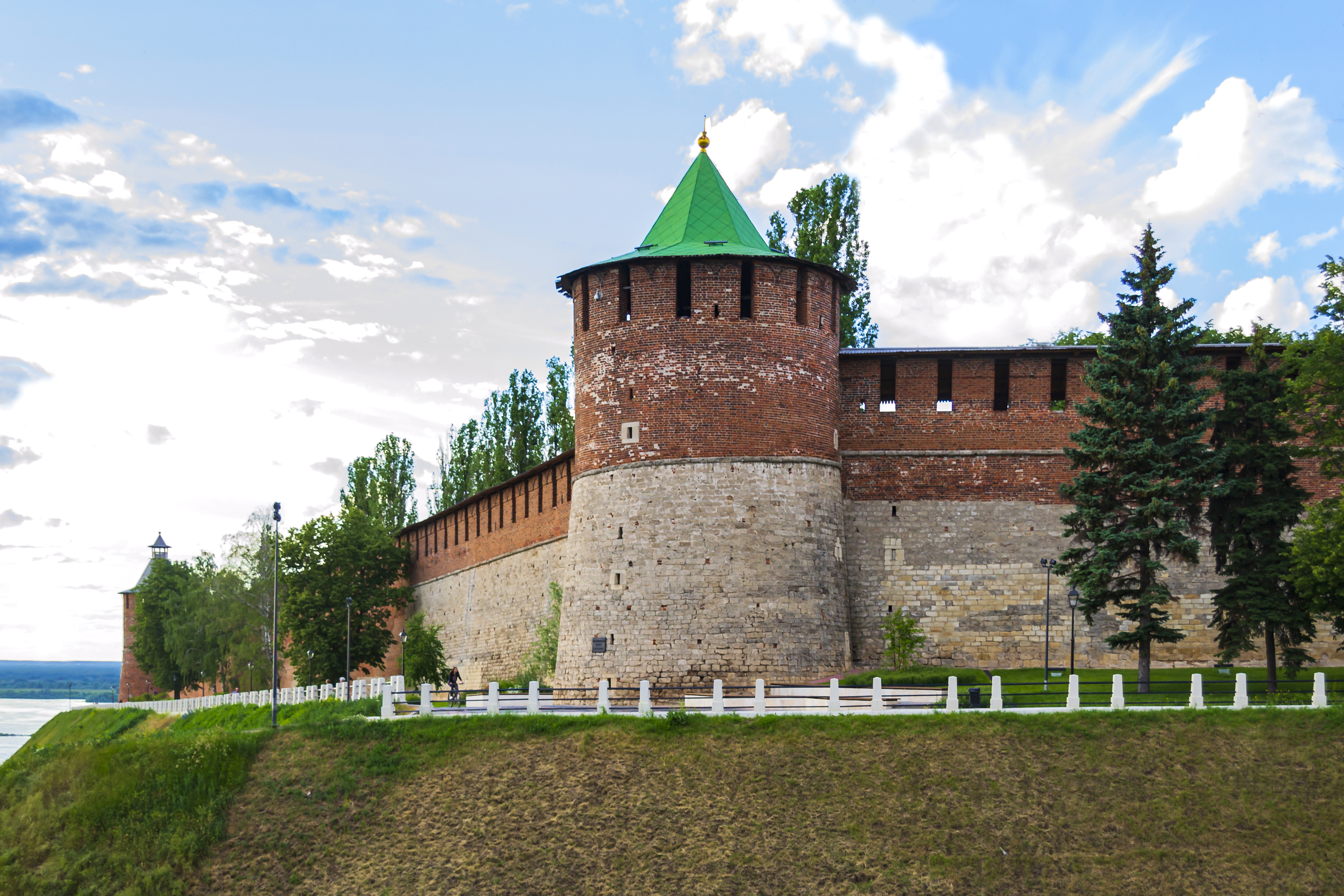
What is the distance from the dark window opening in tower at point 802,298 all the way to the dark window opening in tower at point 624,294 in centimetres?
412

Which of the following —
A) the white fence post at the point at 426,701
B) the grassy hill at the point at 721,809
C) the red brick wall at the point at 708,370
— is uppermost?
the red brick wall at the point at 708,370

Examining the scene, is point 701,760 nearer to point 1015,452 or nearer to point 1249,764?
point 1249,764

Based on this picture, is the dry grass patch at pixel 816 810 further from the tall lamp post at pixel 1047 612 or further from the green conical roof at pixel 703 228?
the green conical roof at pixel 703 228

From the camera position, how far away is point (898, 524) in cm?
3247

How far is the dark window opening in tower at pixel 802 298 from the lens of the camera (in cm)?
3116

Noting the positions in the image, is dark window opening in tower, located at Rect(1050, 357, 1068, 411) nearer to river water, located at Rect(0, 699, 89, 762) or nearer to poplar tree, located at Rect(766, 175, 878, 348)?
poplar tree, located at Rect(766, 175, 878, 348)

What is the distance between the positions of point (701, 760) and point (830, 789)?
2332 mm

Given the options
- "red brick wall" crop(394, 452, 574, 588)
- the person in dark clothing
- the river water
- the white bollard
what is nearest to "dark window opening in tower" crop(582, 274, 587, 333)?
"red brick wall" crop(394, 452, 574, 588)

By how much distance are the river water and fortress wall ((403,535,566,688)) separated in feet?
54.1

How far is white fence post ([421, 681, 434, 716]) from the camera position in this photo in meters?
24.3

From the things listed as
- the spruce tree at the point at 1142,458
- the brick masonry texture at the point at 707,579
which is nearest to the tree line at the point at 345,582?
the brick masonry texture at the point at 707,579

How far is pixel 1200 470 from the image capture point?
1031 inches

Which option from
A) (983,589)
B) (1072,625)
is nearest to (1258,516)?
(1072,625)

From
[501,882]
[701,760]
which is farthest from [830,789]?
[501,882]
